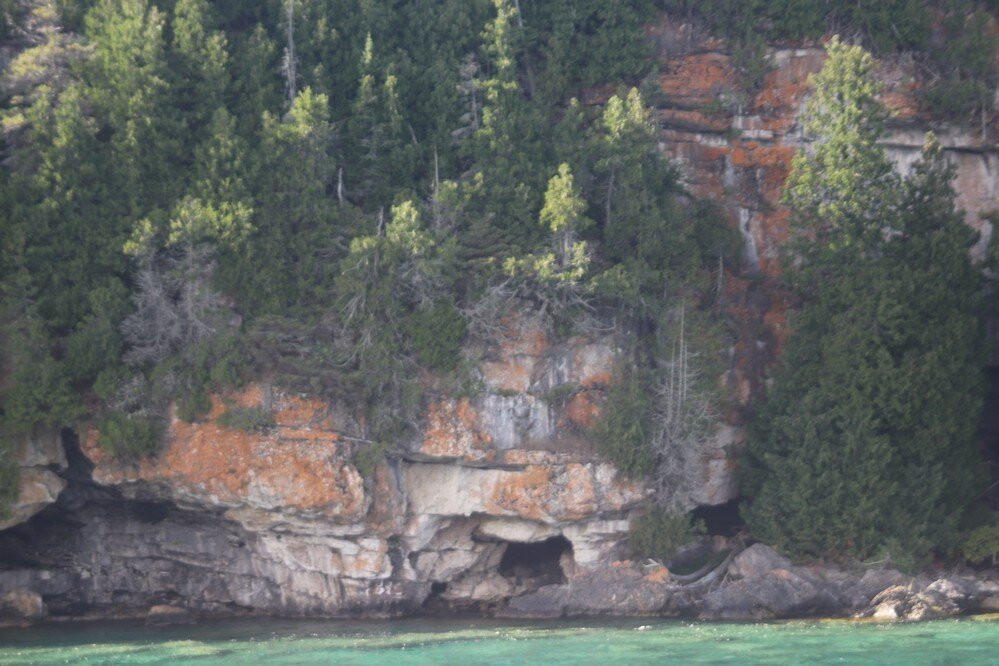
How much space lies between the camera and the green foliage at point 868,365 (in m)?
25.6

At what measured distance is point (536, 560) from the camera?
27719 mm

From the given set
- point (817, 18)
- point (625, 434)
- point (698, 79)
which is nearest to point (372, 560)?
point (625, 434)

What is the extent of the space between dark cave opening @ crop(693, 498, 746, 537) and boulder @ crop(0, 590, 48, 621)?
12942 millimetres

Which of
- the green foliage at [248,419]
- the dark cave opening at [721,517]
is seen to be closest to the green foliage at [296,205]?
the green foliage at [248,419]

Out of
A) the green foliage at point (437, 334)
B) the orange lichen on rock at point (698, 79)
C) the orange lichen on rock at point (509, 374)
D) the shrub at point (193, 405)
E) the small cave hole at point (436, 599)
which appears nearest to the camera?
the shrub at point (193, 405)

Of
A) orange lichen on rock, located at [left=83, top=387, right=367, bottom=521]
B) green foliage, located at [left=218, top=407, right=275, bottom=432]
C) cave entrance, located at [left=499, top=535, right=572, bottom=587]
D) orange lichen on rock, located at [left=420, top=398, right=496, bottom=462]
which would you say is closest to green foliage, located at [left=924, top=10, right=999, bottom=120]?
orange lichen on rock, located at [left=420, top=398, right=496, bottom=462]

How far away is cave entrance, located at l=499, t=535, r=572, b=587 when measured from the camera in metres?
27.2

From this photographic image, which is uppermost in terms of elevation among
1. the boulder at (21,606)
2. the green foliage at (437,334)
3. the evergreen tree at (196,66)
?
the evergreen tree at (196,66)

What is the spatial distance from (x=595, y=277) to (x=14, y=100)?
37.1 ft

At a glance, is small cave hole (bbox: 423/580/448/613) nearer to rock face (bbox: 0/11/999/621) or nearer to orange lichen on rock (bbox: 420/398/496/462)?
rock face (bbox: 0/11/999/621)

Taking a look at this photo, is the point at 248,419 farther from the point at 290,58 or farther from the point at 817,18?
the point at 817,18

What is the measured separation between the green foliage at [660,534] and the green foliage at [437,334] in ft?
15.5

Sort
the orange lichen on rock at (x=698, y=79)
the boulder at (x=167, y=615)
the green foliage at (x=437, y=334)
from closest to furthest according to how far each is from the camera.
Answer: the boulder at (x=167, y=615)
the green foliage at (x=437, y=334)
the orange lichen on rock at (x=698, y=79)

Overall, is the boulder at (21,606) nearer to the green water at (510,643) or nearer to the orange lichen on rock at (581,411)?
the green water at (510,643)
